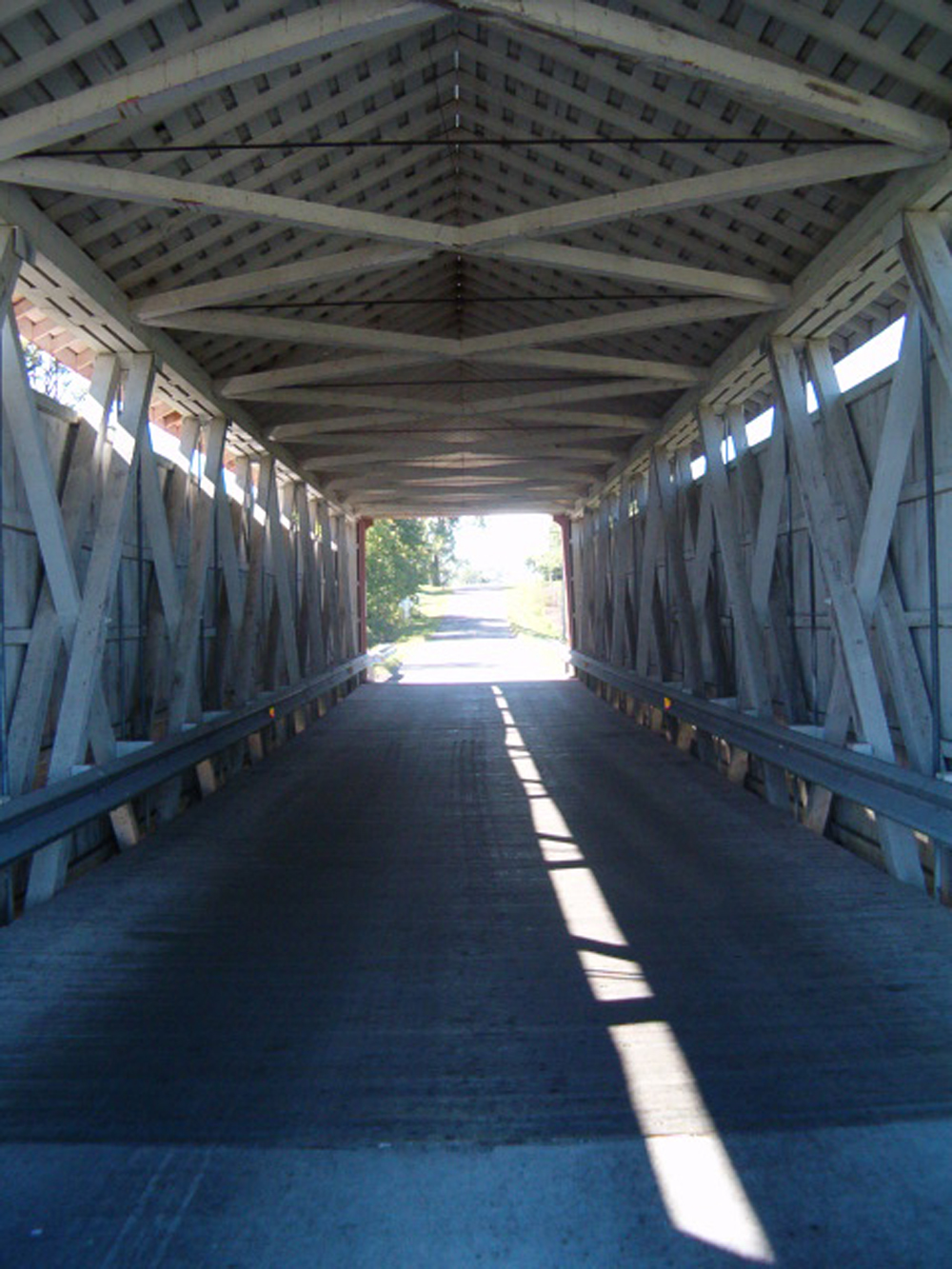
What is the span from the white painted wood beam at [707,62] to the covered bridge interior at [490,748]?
0.02 metres

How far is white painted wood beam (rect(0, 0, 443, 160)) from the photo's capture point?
4559mm

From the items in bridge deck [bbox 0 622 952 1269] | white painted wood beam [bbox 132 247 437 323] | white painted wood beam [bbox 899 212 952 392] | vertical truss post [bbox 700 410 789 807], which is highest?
white painted wood beam [bbox 132 247 437 323]

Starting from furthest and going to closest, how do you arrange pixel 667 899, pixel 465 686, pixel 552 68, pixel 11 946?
pixel 465 686
pixel 552 68
pixel 667 899
pixel 11 946

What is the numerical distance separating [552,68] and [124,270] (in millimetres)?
3165

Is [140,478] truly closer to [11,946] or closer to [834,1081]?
[11,946]

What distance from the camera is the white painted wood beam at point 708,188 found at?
519 cm

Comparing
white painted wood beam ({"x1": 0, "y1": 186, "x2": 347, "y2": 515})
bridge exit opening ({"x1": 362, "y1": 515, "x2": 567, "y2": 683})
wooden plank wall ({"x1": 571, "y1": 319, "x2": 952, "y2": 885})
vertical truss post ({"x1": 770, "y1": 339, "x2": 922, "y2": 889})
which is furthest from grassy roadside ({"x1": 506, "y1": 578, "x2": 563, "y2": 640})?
vertical truss post ({"x1": 770, "y1": 339, "x2": 922, "y2": 889})

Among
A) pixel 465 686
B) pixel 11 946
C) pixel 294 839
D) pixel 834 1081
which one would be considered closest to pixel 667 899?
pixel 834 1081

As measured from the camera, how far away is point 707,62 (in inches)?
183

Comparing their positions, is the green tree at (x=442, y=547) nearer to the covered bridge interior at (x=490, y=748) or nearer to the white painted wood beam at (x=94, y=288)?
the covered bridge interior at (x=490, y=748)

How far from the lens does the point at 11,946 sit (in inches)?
189

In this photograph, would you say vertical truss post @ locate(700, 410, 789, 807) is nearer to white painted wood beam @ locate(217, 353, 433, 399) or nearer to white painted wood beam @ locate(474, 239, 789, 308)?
white painted wood beam @ locate(474, 239, 789, 308)

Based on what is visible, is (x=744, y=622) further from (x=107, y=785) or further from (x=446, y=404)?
(x=107, y=785)

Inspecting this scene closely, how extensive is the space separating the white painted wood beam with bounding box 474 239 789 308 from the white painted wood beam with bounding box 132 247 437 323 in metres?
0.78
